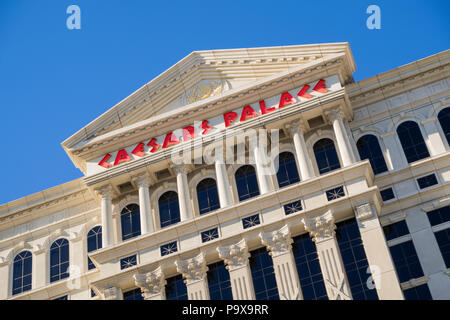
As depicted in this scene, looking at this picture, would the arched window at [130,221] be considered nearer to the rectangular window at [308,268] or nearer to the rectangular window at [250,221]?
the rectangular window at [250,221]

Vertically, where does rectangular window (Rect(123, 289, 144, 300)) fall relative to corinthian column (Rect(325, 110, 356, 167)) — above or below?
below

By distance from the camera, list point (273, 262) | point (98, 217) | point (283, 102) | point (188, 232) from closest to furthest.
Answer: point (273, 262) < point (188, 232) < point (283, 102) < point (98, 217)

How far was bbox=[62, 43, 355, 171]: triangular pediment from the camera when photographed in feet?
131

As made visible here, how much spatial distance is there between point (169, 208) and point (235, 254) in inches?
238

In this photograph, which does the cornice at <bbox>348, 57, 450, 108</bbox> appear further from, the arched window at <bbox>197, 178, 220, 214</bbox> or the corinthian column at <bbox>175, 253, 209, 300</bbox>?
the corinthian column at <bbox>175, 253, 209, 300</bbox>

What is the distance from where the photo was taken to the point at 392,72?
39.2 m

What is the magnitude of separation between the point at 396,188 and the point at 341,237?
474cm

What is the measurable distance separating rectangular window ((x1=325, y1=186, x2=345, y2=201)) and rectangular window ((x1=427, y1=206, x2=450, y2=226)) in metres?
4.56

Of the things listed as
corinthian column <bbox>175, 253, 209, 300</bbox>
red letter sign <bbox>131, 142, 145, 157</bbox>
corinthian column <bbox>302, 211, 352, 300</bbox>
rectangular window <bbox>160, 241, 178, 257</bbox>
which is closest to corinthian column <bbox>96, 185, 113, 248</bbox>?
red letter sign <bbox>131, 142, 145, 157</bbox>

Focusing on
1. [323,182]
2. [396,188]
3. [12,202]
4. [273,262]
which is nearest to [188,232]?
[273,262]

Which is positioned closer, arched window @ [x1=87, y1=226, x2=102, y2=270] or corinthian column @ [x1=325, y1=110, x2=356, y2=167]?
corinthian column @ [x1=325, y1=110, x2=356, y2=167]

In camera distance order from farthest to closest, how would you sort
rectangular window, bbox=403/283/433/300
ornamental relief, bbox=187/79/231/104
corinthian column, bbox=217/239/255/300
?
ornamental relief, bbox=187/79/231/104 → corinthian column, bbox=217/239/255/300 → rectangular window, bbox=403/283/433/300

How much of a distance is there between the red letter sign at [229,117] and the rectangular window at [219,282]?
322 inches

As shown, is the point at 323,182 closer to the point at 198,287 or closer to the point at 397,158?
the point at 397,158
